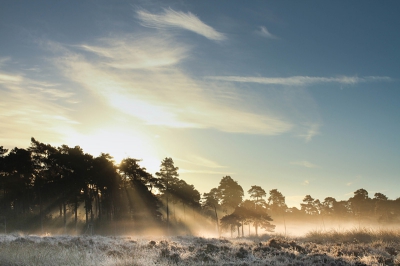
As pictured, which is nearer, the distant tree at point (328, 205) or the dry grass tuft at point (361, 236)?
the dry grass tuft at point (361, 236)

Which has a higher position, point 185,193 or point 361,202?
point 185,193

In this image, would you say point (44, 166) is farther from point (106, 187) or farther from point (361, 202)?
point (361, 202)

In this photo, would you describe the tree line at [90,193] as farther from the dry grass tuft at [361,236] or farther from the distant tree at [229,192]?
the dry grass tuft at [361,236]

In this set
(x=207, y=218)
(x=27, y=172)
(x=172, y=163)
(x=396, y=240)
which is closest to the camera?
(x=396, y=240)

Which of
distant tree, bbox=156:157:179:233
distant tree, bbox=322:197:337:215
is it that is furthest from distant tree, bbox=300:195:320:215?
distant tree, bbox=156:157:179:233

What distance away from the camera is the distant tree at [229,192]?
65688mm

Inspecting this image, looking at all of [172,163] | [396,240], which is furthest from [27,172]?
[396,240]

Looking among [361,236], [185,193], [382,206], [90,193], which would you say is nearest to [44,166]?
[90,193]

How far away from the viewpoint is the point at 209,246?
68.1ft

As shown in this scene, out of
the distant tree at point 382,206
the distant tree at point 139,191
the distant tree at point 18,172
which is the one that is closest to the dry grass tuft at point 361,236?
the distant tree at point 139,191

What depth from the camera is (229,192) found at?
216 feet

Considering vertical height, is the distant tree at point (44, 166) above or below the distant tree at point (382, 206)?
above

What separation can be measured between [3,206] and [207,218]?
52.1 m

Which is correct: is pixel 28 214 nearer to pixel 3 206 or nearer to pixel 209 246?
pixel 3 206
